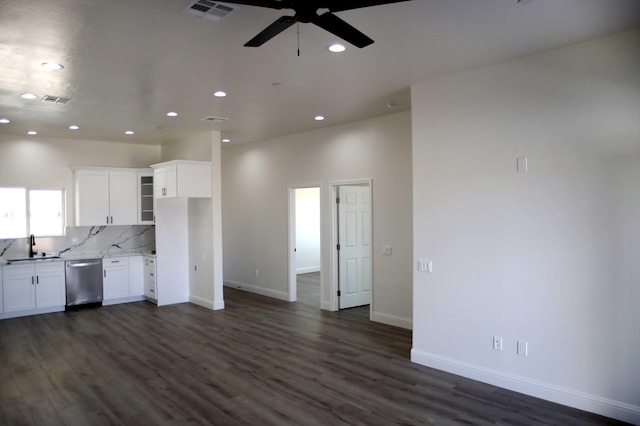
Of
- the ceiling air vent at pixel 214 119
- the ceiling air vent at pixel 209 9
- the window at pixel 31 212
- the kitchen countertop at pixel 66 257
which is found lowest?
the kitchen countertop at pixel 66 257

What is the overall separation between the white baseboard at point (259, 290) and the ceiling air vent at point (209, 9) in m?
5.75

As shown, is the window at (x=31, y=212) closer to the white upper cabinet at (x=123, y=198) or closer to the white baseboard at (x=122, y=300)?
the white upper cabinet at (x=123, y=198)

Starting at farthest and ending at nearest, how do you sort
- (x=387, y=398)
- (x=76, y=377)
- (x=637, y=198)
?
(x=76, y=377), (x=387, y=398), (x=637, y=198)

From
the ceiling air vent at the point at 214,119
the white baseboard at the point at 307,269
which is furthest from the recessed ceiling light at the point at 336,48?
the white baseboard at the point at 307,269

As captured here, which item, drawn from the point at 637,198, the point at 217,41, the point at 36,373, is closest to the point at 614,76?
the point at 637,198

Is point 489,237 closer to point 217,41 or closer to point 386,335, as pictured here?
point 386,335

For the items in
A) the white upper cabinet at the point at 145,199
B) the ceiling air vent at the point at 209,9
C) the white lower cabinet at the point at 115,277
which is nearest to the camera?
the ceiling air vent at the point at 209,9

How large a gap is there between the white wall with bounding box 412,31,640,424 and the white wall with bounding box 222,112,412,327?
4.56 feet

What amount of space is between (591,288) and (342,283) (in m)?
4.13

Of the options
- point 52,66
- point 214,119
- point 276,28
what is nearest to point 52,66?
point 52,66

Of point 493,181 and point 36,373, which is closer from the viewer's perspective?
point 493,181

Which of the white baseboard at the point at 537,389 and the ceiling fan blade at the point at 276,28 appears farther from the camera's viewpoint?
the white baseboard at the point at 537,389

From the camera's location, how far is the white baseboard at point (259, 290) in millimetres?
8094

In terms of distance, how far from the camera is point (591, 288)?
3.56 meters
